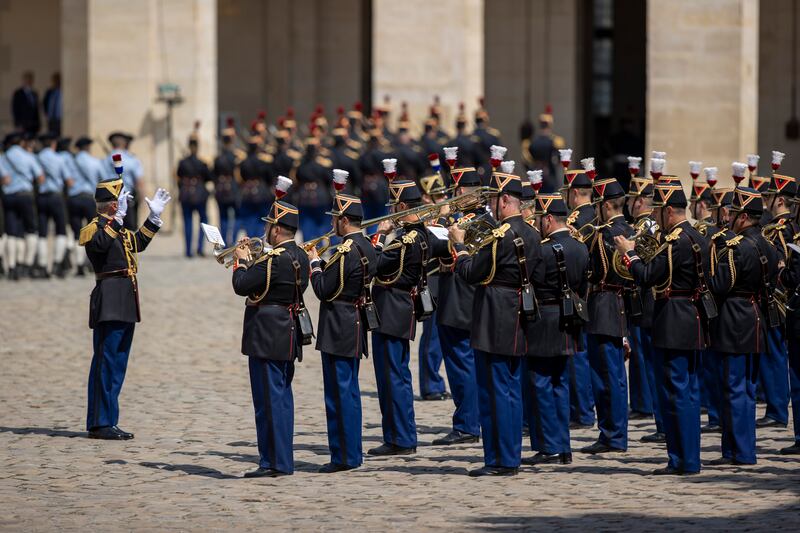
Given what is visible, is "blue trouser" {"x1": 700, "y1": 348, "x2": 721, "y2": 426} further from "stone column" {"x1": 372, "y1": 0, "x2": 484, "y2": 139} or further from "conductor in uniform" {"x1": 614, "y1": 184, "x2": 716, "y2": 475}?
"stone column" {"x1": 372, "y1": 0, "x2": 484, "y2": 139}

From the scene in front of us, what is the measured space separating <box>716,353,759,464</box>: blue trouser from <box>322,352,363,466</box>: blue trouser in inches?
96.9

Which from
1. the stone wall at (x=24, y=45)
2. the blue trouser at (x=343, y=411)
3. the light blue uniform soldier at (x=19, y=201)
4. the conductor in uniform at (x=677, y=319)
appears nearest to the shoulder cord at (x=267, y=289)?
the blue trouser at (x=343, y=411)

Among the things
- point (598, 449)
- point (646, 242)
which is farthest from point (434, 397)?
point (646, 242)

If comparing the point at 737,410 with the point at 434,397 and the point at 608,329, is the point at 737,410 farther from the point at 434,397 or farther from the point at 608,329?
the point at 434,397

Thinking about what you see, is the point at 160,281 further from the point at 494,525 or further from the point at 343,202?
the point at 494,525

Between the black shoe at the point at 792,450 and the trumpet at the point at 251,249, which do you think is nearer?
the trumpet at the point at 251,249

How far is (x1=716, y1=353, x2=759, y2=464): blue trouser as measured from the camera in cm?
1141

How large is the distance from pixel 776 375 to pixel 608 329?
159 cm

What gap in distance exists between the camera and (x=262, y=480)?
433 inches

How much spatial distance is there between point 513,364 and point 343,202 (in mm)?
1632

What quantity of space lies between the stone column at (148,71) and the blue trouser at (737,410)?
17.8m

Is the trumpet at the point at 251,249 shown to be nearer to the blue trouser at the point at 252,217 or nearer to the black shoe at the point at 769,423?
the black shoe at the point at 769,423

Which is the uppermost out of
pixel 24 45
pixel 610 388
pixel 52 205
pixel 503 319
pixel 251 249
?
pixel 24 45

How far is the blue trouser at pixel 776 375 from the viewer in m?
13.2
